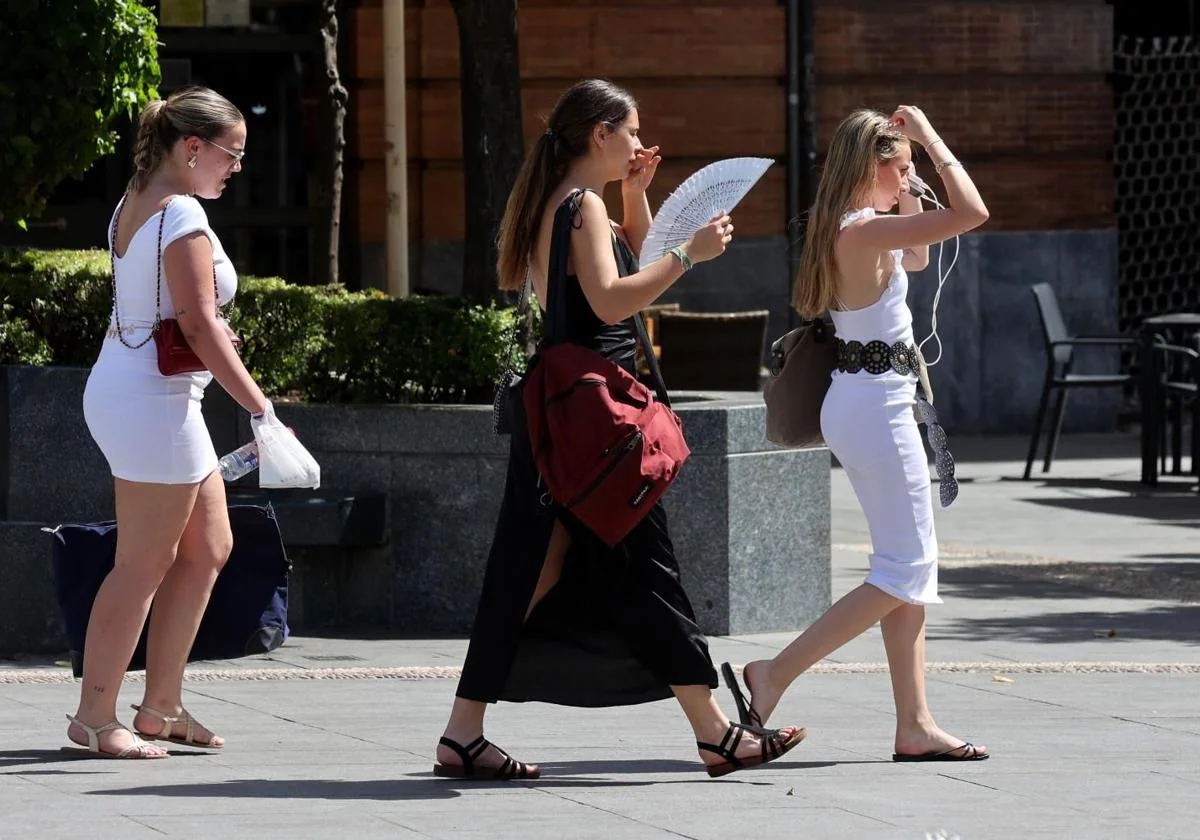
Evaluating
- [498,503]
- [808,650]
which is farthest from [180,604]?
[498,503]

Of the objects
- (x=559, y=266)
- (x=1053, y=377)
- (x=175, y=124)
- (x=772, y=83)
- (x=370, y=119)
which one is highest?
(x=772, y=83)

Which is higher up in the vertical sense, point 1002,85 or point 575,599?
point 1002,85

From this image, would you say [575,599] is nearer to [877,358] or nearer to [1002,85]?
[877,358]

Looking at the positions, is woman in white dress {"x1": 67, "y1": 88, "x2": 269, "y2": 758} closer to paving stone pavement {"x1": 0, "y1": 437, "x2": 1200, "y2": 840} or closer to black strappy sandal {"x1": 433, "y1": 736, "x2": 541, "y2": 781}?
paving stone pavement {"x1": 0, "y1": 437, "x2": 1200, "y2": 840}

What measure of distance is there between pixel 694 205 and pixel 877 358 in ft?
2.41

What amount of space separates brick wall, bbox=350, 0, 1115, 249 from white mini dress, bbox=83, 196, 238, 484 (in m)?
11.5

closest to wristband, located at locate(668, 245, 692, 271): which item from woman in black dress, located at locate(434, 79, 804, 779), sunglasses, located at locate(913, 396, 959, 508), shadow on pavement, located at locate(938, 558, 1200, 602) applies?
woman in black dress, located at locate(434, 79, 804, 779)

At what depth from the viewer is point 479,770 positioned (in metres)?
5.93

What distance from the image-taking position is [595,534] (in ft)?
19.2

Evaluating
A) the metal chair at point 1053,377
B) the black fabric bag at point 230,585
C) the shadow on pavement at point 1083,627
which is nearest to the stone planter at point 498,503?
the shadow on pavement at point 1083,627

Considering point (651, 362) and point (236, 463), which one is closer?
point (651, 362)

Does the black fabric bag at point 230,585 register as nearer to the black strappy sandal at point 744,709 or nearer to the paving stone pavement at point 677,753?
the paving stone pavement at point 677,753

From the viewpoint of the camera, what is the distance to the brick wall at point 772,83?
1773cm

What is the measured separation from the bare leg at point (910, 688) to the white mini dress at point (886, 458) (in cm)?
10
